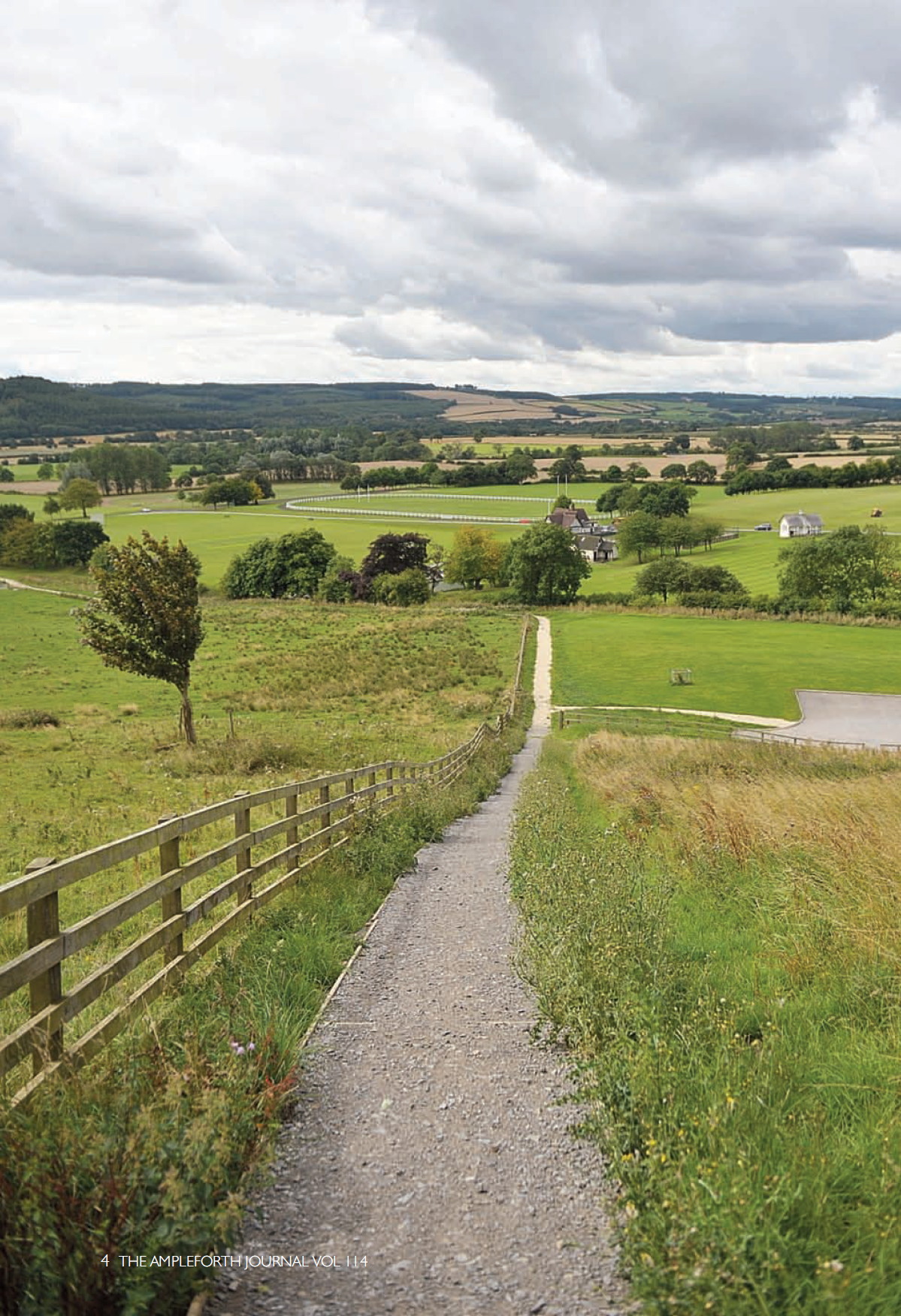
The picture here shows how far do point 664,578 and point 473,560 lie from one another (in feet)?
90.1

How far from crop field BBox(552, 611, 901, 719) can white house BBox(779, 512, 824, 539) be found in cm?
5843

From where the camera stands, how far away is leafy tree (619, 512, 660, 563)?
130 m

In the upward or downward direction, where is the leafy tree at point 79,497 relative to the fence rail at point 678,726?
upward

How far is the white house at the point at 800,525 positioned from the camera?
5217 inches

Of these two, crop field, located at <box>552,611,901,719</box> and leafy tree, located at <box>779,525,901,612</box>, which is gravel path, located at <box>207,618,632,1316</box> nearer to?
crop field, located at <box>552,611,901,719</box>

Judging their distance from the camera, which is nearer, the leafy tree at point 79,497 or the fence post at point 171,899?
the fence post at point 171,899

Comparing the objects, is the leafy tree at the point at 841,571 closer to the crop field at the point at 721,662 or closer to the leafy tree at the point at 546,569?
the crop field at the point at 721,662

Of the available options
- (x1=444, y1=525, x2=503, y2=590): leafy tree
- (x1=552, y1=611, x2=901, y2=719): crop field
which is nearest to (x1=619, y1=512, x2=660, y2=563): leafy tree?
(x1=444, y1=525, x2=503, y2=590): leafy tree

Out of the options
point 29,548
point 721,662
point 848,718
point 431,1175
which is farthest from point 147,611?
point 29,548

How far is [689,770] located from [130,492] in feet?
627

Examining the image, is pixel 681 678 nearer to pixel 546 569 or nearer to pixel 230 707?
pixel 230 707

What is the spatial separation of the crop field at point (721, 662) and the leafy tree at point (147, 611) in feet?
74.5

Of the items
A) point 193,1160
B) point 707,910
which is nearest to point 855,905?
point 707,910

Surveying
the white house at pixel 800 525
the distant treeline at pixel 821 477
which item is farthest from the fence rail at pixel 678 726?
the distant treeline at pixel 821 477
